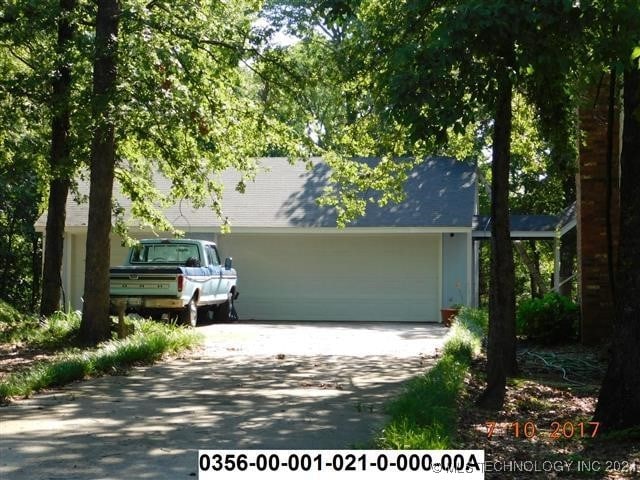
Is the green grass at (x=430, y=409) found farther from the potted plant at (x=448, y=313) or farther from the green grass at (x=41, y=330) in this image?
the potted plant at (x=448, y=313)

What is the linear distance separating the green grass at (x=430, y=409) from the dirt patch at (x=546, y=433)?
239 mm

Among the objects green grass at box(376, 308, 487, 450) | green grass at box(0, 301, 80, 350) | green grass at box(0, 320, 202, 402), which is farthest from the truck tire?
green grass at box(376, 308, 487, 450)

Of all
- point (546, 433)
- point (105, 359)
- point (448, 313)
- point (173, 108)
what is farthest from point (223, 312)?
point (546, 433)

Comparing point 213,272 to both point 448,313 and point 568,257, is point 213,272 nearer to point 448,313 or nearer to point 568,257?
point 448,313

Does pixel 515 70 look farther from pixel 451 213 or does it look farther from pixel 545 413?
pixel 451 213

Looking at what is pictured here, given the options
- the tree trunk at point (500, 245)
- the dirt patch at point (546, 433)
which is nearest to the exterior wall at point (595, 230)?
the dirt patch at point (546, 433)

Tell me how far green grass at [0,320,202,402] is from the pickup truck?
1100 mm

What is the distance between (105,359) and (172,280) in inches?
238

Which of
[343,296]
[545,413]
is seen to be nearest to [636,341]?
[545,413]

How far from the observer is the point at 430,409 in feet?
25.3

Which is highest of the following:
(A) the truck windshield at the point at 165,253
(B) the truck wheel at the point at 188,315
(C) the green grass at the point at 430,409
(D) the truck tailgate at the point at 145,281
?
(A) the truck windshield at the point at 165,253

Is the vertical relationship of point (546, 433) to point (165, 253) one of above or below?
below

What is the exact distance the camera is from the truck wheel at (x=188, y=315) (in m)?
18.6

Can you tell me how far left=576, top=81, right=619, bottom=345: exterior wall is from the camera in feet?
49.4
